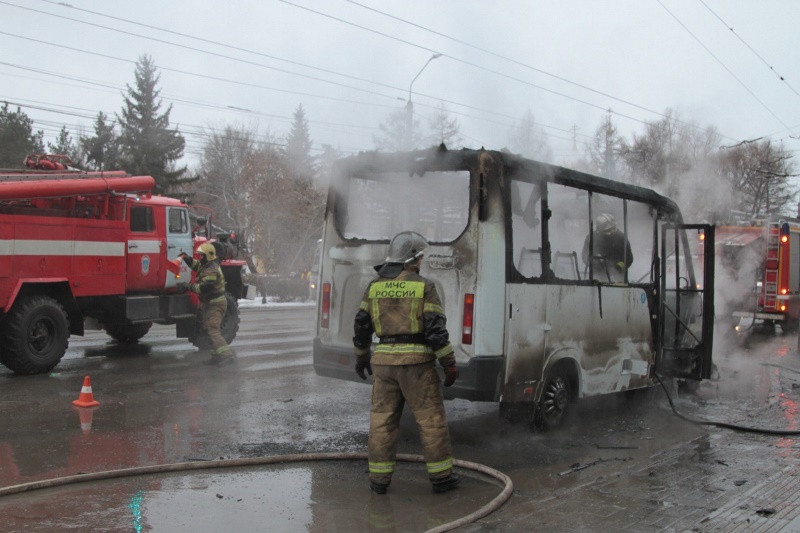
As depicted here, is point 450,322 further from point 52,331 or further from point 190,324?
point 190,324

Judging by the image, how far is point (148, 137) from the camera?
4006 cm

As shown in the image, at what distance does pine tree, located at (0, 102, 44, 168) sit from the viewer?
33844 mm

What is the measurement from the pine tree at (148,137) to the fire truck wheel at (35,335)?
28.6 meters

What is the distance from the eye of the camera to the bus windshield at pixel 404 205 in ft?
21.4

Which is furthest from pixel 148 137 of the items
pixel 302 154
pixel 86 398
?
pixel 86 398

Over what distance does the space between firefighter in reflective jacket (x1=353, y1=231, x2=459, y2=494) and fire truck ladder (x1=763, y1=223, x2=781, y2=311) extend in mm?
13245

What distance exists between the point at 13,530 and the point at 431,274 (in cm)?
368

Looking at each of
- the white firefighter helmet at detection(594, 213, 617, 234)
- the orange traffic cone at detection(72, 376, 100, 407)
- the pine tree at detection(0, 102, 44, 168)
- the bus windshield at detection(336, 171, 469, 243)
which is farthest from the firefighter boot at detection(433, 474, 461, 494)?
the pine tree at detection(0, 102, 44, 168)

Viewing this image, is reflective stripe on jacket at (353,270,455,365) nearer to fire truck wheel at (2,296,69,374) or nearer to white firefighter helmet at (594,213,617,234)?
white firefighter helmet at (594,213,617,234)

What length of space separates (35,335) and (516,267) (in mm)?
7016

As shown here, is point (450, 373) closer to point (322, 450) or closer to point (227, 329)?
point (322, 450)

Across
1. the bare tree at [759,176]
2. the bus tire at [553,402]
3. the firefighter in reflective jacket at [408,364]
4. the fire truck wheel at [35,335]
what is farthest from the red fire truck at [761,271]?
the fire truck wheel at [35,335]

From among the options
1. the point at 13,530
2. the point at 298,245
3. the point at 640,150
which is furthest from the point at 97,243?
the point at 298,245

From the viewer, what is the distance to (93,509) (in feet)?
15.2
